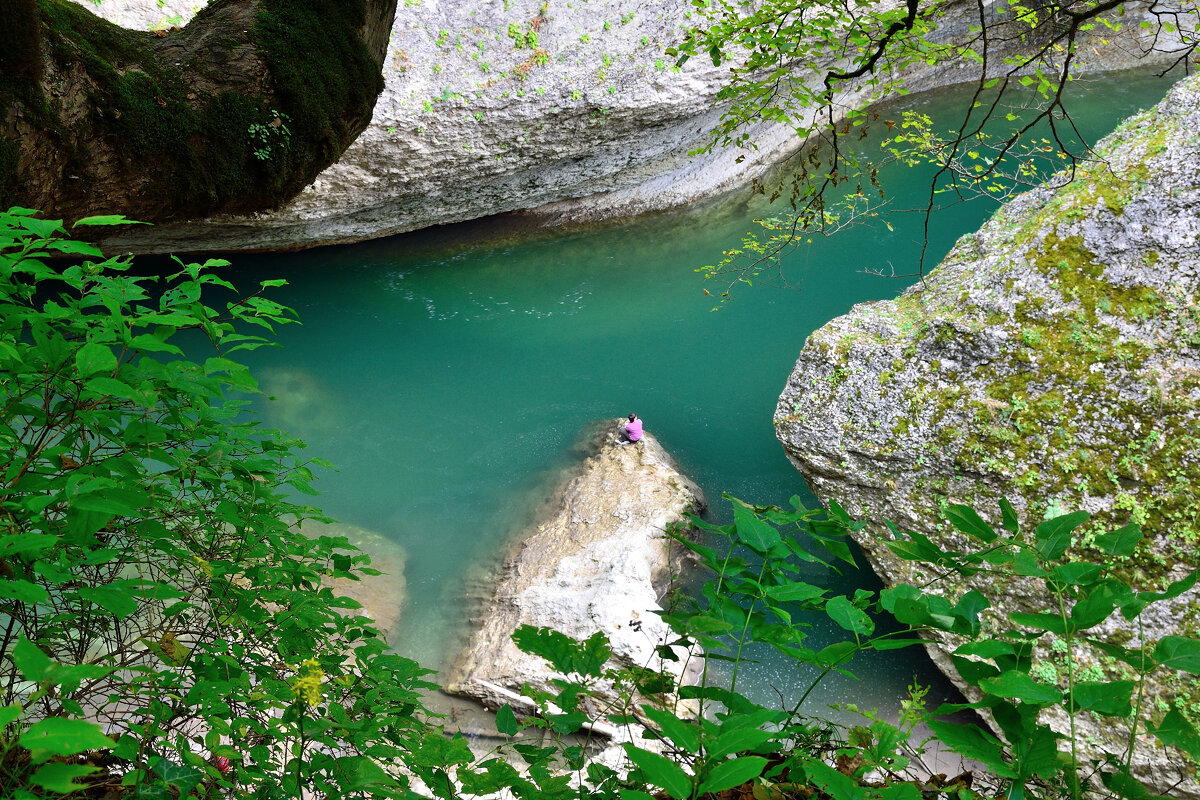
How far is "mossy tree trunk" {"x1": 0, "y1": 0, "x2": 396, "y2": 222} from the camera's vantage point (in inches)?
127

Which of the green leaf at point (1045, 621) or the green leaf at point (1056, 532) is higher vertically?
the green leaf at point (1056, 532)

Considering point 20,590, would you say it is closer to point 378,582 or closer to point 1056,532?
point 1056,532

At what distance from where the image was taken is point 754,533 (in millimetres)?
1108

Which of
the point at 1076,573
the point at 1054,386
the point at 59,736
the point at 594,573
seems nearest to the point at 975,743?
the point at 1076,573

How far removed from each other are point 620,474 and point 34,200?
4.31 meters

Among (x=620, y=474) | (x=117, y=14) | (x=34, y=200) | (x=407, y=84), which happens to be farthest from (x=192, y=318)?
(x=117, y=14)

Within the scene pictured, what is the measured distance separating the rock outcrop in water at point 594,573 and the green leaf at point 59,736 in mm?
3671

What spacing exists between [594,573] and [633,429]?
1.47 m

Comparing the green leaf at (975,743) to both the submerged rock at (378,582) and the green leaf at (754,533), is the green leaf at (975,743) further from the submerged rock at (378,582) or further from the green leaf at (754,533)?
the submerged rock at (378,582)

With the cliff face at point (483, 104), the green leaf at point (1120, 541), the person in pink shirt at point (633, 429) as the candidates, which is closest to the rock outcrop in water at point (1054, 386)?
the person in pink shirt at point (633, 429)

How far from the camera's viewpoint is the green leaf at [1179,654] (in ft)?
2.62

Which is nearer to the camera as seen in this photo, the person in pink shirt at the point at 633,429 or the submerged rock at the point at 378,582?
the submerged rock at the point at 378,582

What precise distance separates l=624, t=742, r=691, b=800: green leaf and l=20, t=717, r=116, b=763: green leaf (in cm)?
49

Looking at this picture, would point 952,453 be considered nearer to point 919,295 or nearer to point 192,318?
point 919,295
